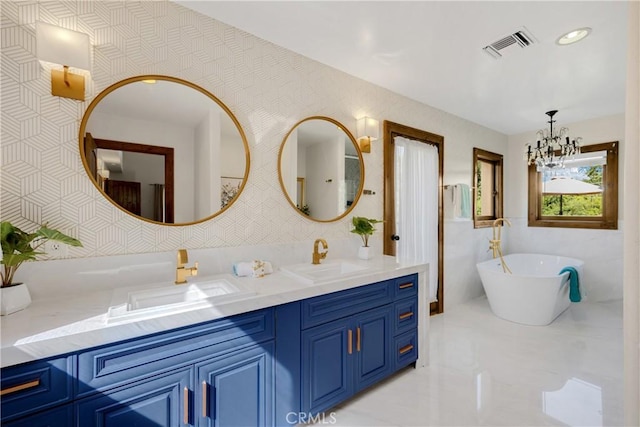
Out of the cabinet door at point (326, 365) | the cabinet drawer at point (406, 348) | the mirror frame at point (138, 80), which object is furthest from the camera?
the cabinet drawer at point (406, 348)

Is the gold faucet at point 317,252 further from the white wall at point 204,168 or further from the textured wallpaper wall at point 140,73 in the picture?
the white wall at point 204,168

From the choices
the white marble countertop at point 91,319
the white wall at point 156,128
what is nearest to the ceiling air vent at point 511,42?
the white wall at point 156,128

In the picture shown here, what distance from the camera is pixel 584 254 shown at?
3.96 metres

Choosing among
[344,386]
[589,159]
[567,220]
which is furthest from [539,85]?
[344,386]

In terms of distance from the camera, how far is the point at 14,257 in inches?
45.3

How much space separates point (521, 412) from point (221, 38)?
3114mm

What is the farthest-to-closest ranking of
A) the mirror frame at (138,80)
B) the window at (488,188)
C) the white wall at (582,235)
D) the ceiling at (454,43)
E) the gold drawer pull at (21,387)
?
the window at (488,188), the white wall at (582,235), the ceiling at (454,43), the mirror frame at (138,80), the gold drawer pull at (21,387)

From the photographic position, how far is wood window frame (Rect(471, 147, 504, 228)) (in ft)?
12.9

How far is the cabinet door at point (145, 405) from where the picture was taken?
1.04m

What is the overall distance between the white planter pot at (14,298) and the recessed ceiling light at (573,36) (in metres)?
3.46

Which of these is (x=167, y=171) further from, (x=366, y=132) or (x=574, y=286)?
(x=574, y=286)

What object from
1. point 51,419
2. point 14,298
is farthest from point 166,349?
point 14,298

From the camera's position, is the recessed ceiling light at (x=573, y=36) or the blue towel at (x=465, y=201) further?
the blue towel at (x=465, y=201)

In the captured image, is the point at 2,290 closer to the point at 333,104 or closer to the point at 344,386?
the point at 344,386
